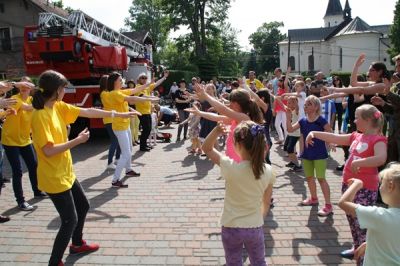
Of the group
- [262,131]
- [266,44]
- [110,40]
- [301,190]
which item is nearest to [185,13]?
[110,40]

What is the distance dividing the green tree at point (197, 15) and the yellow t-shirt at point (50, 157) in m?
44.4

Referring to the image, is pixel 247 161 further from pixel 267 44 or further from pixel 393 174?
pixel 267 44

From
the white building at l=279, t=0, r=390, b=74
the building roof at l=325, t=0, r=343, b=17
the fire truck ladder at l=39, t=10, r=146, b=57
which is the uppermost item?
the building roof at l=325, t=0, r=343, b=17

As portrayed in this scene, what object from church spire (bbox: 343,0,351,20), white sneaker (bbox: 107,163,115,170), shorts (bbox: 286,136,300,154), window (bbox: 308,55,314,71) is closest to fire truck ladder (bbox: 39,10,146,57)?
white sneaker (bbox: 107,163,115,170)

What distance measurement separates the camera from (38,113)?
12.2ft

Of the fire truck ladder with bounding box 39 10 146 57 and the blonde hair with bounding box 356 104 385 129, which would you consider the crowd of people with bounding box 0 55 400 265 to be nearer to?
the blonde hair with bounding box 356 104 385 129

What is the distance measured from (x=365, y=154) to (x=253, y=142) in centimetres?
173

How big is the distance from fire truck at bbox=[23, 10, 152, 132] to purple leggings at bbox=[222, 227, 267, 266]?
30.9 ft

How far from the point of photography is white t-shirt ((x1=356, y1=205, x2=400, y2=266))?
2.44 metres

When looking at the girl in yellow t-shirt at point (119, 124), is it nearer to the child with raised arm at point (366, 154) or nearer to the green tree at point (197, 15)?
the child with raised arm at point (366, 154)

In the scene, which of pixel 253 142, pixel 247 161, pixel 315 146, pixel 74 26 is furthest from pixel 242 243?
pixel 74 26

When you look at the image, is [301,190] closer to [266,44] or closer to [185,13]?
[185,13]

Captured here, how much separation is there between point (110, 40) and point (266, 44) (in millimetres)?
85934

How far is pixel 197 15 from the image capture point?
4781 cm
